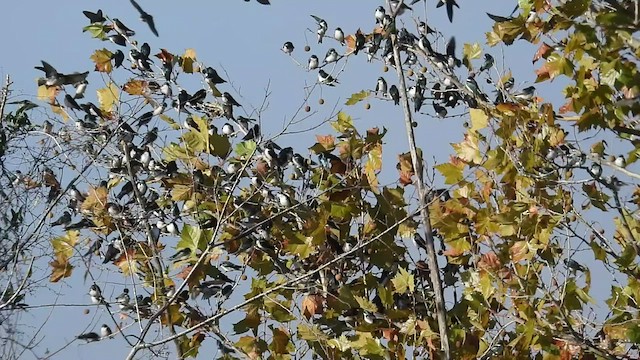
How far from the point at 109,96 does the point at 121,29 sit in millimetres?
342

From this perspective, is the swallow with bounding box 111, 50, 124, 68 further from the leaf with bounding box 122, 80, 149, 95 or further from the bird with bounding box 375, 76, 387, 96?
the bird with bounding box 375, 76, 387, 96

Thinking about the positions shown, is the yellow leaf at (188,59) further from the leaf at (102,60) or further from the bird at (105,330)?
the bird at (105,330)

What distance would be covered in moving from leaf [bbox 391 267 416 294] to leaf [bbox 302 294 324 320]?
32 centimetres

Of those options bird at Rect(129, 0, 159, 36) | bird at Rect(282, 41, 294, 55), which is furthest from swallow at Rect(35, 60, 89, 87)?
bird at Rect(129, 0, 159, 36)

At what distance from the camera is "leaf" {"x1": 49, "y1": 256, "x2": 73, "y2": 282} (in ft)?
11.0

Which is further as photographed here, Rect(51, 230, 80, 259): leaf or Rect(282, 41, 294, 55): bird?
Rect(282, 41, 294, 55): bird

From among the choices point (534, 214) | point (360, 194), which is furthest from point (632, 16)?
point (360, 194)

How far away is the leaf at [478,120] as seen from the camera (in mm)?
3148

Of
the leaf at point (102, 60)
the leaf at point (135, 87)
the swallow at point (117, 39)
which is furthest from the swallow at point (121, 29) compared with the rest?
the leaf at point (135, 87)

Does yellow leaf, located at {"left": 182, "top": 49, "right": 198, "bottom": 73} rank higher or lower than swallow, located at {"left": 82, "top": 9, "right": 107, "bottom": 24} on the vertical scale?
lower

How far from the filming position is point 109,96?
3.53 m

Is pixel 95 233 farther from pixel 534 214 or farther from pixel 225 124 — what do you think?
pixel 534 214

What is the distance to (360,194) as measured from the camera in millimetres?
3242

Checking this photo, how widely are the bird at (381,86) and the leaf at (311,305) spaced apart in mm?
946
